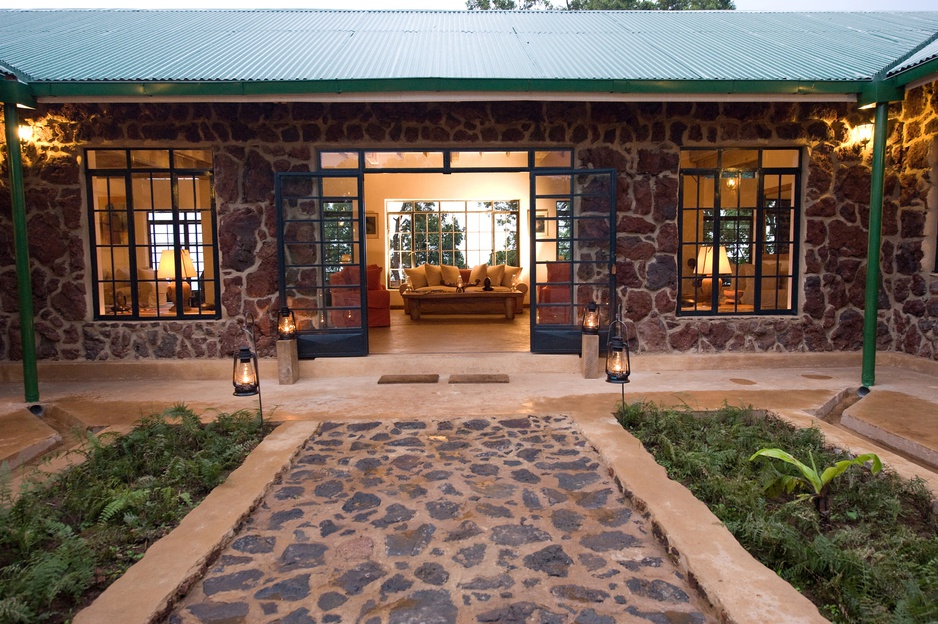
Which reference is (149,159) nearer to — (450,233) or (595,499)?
(595,499)

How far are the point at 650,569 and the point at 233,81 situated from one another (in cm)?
512

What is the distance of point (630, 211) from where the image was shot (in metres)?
6.61

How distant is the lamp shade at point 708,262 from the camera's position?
6812 mm

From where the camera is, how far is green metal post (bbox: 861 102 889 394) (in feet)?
18.2

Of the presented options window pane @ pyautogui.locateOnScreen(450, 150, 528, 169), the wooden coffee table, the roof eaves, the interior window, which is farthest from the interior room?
the roof eaves

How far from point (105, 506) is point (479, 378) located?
3.55m

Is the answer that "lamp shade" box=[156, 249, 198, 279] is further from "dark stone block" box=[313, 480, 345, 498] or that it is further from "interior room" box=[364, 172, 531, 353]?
"interior room" box=[364, 172, 531, 353]

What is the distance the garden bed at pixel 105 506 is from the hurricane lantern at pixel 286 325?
1637 mm

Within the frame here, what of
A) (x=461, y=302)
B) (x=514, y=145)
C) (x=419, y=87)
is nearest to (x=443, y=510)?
(x=419, y=87)

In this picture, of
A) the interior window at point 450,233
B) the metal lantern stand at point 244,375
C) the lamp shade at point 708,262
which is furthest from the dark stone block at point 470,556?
the interior window at point 450,233

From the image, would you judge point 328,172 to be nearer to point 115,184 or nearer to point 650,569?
point 115,184

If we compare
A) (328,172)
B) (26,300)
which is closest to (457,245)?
(328,172)

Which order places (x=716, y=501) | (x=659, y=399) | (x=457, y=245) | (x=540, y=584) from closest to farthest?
1. (x=540, y=584)
2. (x=716, y=501)
3. (x=659, y=399)
4. (x=457, y=245)

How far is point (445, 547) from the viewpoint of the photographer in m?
2.91
